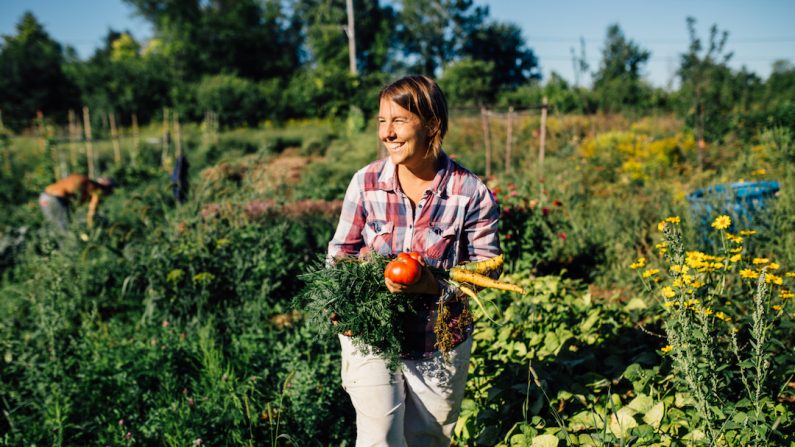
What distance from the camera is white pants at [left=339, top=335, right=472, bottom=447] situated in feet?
5.59

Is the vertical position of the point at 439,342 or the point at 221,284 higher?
the point at 439,342

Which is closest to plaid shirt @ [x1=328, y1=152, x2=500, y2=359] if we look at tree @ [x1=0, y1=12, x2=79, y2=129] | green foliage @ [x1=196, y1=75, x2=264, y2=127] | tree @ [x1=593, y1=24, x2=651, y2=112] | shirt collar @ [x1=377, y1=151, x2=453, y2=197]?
shirt collar @ [x1=377, y1=151, x2=453, y2=197]

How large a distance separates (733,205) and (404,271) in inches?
127

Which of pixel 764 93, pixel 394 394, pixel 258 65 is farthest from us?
pixel 258 65

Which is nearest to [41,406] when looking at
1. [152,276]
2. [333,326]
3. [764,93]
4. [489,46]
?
[152,276]

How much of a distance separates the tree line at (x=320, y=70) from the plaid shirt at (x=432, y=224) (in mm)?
7056

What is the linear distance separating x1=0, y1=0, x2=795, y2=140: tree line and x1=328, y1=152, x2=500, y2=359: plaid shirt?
7.06 meters

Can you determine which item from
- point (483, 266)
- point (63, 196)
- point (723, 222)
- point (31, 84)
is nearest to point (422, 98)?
point (483, 266)

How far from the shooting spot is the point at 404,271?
4.68ft

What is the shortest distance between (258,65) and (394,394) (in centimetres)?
3677

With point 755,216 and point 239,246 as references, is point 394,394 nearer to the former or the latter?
point 239,246

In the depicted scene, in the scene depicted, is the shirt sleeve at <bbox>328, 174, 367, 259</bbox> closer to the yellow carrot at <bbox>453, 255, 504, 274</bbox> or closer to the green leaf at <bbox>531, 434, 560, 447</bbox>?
the yellow carrot at <bbox>453, 255, 504, 274</bbox>

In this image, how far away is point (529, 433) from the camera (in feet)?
6.72

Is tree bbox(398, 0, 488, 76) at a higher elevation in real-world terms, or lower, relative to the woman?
higher
